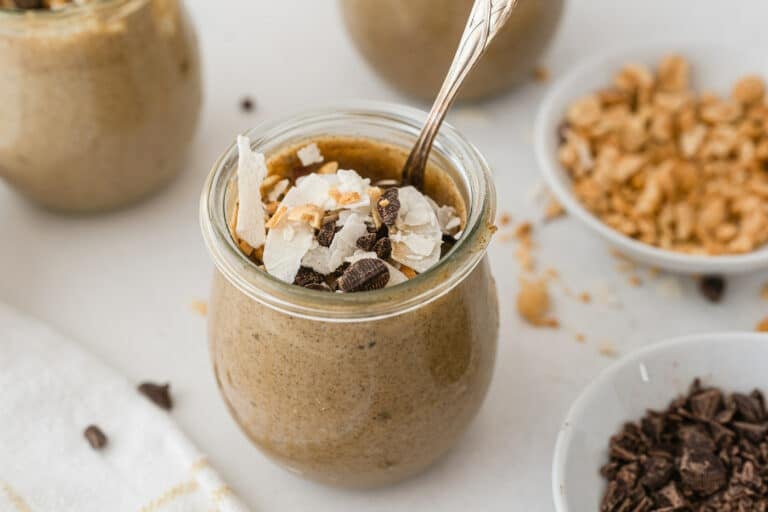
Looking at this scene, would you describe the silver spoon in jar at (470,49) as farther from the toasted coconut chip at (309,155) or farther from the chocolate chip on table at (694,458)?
the chocolate chip on table at (694,458)

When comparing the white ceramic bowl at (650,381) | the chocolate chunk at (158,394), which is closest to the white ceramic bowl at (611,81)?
the white ceramic bowl at (650,381)

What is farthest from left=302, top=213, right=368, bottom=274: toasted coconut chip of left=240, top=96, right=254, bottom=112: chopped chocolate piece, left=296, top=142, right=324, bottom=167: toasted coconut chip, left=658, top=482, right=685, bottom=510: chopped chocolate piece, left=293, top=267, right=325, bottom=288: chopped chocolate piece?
left=240, top=96, right=254, bottom=112: chopped chocolate piece

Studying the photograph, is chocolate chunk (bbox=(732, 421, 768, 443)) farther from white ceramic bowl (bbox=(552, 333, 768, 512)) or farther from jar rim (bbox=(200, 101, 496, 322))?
jar rim (bbox=(200, 101, 496, 322))

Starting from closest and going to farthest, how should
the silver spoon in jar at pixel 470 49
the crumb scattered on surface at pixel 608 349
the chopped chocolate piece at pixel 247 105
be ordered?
the silver spoon in jar at pixel 470 49, the crumb scattered on surface at pixel 608 349, the chopped chocolate piece at pixel 247 105

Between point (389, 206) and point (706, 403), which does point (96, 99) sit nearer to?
point (389, 206)

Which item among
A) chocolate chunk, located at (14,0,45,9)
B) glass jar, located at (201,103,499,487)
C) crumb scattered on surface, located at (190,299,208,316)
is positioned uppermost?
chocolate chunk, located at (14,0,45,9)

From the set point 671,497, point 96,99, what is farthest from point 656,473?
point 96,99

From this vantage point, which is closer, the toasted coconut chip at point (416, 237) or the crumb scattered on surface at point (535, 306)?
the toasted coconut chip at point (416, 237)
